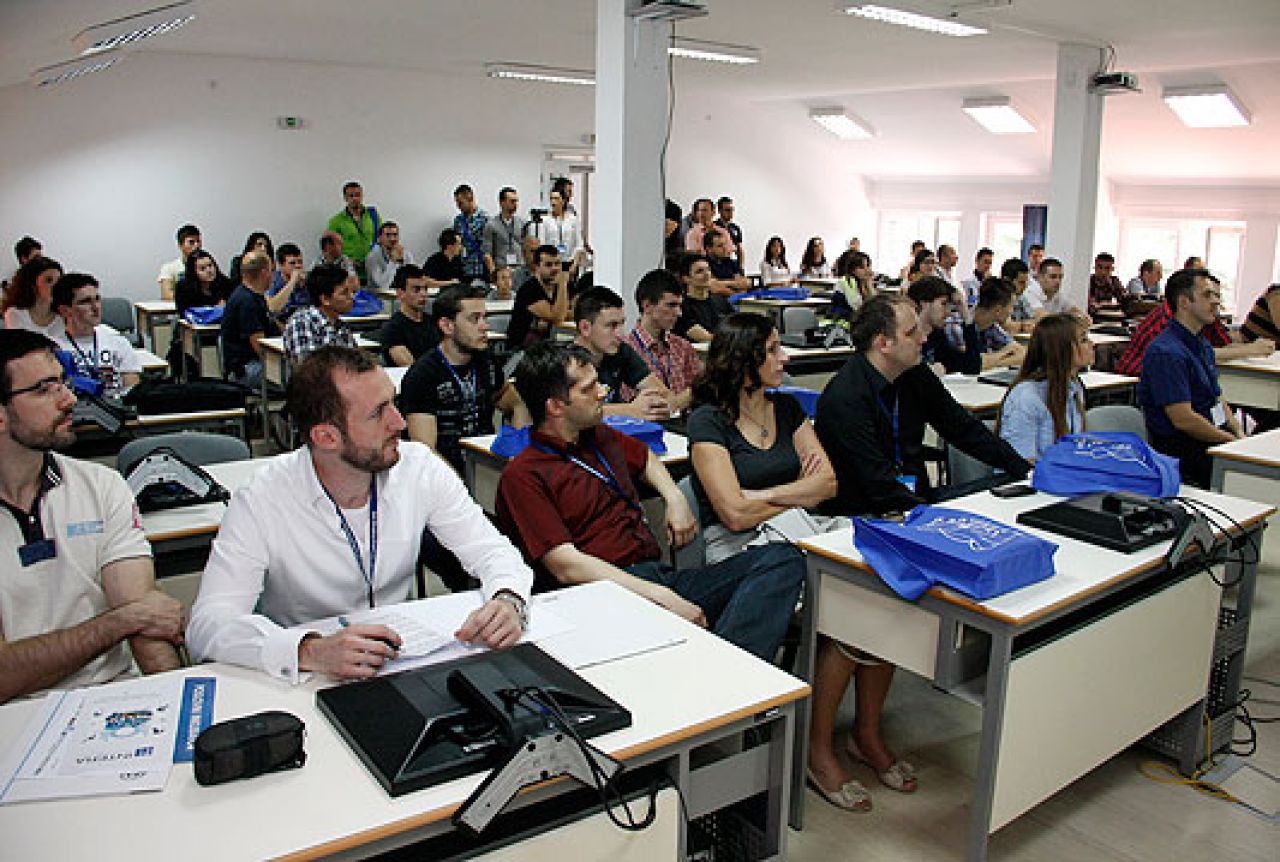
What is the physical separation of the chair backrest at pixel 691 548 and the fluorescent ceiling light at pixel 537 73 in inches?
336

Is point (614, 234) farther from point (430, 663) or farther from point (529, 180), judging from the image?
point (529, 180)

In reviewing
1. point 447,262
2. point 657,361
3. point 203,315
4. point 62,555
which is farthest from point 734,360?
point 447,262

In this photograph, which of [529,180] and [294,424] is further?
[529,180]

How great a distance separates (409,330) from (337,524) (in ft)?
11.8

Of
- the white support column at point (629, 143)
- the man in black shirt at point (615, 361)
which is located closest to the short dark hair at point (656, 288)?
the man in black shirt at point (615, 361)

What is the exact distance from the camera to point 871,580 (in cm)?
258

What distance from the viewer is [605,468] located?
2994 mm

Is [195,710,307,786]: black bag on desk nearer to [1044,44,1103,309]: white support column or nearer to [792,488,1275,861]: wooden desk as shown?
[792,488,1275,861]: wooden desk

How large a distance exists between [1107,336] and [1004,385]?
363cm

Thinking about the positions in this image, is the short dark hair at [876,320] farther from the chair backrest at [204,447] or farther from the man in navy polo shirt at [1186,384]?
the chair backrest at [204,447]

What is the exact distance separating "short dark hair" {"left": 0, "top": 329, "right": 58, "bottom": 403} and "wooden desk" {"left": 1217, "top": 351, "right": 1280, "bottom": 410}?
5889 millimetres

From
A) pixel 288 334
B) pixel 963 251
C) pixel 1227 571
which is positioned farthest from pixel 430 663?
pixel 963 251

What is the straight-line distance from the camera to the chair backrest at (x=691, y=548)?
328 cm

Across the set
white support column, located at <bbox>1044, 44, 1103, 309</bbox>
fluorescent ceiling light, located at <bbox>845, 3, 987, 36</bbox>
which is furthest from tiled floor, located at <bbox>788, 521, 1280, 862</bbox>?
white support column, located at <bbox>1044, 44, 1103, 309</bbox>
